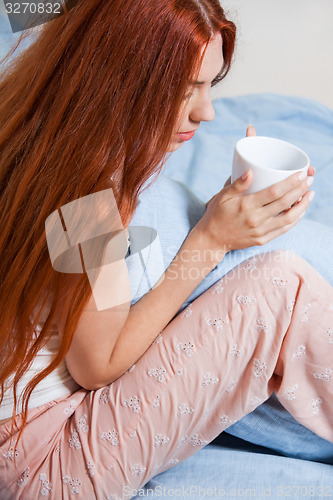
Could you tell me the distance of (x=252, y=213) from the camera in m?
0.82

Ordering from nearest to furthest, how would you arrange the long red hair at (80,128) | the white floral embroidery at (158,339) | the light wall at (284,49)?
the long red hair at (80,128), the white floral embroidery at (158,339), the light wall at (284,49)

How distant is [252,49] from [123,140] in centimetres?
172

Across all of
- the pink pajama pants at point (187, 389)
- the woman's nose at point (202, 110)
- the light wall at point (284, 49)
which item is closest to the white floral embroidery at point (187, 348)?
the pink pajama pants at point (187, 389)

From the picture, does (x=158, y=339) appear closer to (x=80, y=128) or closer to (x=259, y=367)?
(x=259, y=367)

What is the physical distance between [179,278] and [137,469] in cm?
27

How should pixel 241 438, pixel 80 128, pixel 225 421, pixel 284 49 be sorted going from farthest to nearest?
pixel 284 49 < pixel 241 438 < pixel 225 421 < pixel 80 128

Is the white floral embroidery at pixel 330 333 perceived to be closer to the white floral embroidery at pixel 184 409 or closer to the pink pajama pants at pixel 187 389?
the pink pajama pants at pixel 187 389

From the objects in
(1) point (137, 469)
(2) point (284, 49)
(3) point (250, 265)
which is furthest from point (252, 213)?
(2) point (284, 49)

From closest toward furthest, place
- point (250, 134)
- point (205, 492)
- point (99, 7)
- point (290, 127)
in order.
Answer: point (99, 7)
point (205, 492)
point (250, 134)
point (290, 127)

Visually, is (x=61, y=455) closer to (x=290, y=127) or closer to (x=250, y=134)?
(x=250, y=134)

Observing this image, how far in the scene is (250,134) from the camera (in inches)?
38.0

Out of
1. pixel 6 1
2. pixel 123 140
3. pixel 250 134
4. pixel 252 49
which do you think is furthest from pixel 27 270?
pixel 252 49

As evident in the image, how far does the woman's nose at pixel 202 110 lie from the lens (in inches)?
33.2

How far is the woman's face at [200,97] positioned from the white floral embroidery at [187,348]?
0.90 feet
